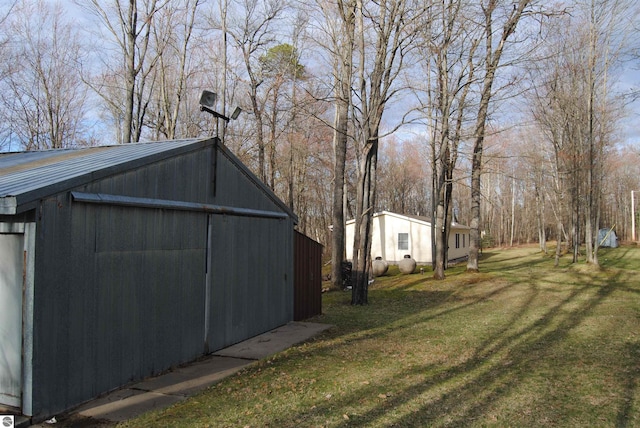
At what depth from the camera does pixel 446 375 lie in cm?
582

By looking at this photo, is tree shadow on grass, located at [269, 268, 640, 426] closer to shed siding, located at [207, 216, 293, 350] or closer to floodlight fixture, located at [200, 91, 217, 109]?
shed siding, located at [207, 216, 293, 350]

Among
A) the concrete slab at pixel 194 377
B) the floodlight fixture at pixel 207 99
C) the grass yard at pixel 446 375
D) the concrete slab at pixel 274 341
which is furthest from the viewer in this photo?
the floodlight fixture at pixel 207 99

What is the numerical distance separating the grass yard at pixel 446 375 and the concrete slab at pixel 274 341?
27cm

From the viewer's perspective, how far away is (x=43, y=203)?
4344 mm

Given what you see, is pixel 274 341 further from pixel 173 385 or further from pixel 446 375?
pixel 446 375

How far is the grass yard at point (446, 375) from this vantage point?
445cm

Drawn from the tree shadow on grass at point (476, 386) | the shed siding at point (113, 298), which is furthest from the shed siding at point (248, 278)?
the tree shadow on grass at point (476, 386)

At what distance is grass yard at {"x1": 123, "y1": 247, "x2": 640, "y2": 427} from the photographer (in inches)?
175

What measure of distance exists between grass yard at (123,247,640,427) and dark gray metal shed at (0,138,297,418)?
3.20 ft

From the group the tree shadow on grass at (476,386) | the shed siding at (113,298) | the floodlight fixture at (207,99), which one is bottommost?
the tree shadow on grass at (476,386)

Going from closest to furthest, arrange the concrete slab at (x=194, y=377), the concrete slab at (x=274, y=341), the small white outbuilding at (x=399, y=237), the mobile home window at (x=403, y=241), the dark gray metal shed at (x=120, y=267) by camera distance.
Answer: the dark gray metal shed at (x=120, y=267) < the concrete slab at (x=194, y=377) < the concrete slab at (x=274, y=341) < the small white outbuilding at (x=399, y=237) < the mobile home window at (x=403, y=241)

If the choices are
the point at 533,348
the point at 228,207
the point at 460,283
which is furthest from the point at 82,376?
the point at 460,283

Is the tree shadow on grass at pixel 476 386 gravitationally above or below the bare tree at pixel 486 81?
below

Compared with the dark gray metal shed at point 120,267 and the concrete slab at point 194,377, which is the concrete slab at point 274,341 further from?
the concrete slab at point 194,377
